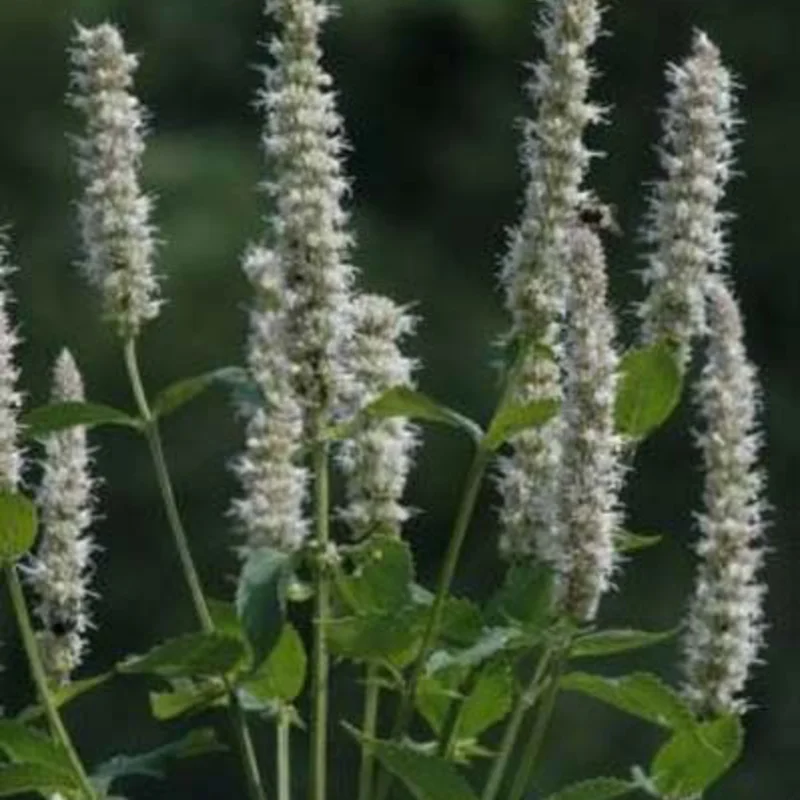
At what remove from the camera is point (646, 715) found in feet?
13.3

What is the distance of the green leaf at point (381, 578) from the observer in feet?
13.5

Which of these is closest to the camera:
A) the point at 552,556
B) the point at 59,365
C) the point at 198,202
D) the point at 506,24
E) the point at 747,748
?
the point at 552,556

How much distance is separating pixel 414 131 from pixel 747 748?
4141 mm

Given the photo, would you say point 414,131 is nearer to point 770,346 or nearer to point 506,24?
point 506,24

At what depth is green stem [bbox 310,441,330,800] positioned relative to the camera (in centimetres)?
404

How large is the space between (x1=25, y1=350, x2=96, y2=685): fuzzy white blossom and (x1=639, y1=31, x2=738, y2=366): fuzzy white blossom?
556mm

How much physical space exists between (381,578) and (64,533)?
31cm

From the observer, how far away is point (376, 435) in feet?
13.7

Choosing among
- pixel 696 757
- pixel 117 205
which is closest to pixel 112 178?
pixel 117 205

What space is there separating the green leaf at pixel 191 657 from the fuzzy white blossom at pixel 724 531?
0.44 metres

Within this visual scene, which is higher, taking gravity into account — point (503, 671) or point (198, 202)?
point (198, 202)

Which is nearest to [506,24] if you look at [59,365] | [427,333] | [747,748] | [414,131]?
[414,131]

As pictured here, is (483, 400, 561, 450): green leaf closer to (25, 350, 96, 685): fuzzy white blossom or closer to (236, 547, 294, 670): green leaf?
(236, 547, 294, 670): green leaf

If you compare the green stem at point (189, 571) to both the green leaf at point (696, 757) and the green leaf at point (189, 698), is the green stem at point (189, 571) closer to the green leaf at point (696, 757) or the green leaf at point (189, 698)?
the green leaf at point (189, 698)
